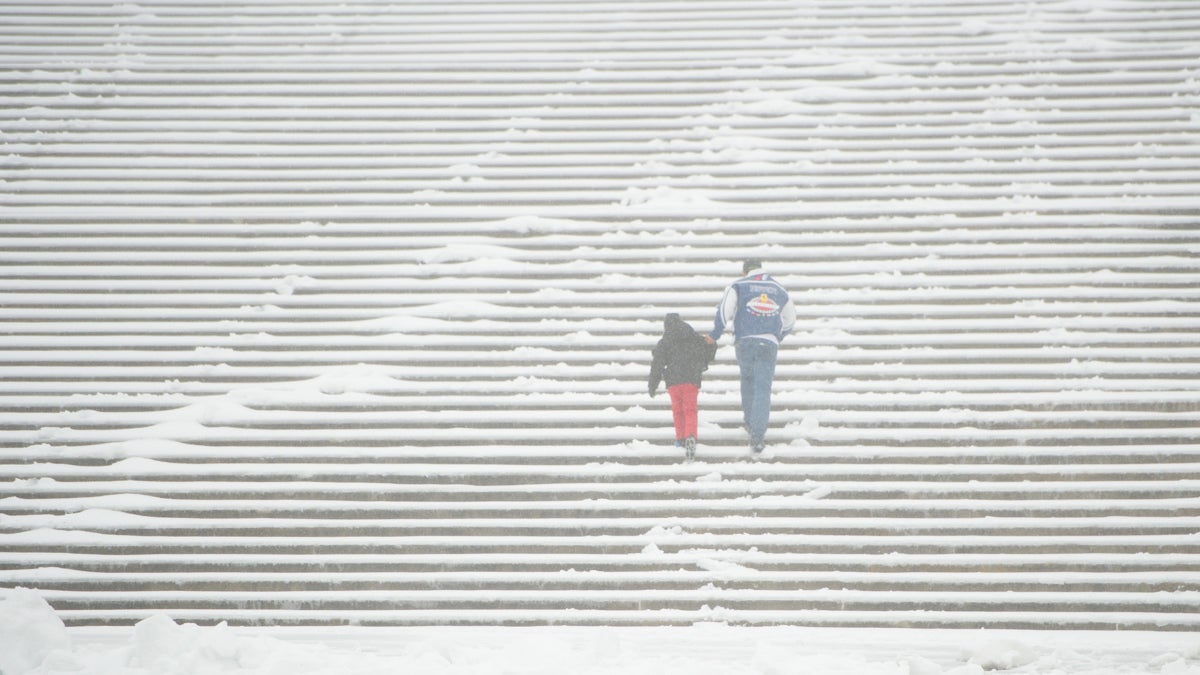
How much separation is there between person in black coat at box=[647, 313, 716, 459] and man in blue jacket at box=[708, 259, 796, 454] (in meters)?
0.18

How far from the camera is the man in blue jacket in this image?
6.00 m

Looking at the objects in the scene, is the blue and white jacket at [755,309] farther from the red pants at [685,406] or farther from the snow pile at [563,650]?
the snow pile at [563,650]

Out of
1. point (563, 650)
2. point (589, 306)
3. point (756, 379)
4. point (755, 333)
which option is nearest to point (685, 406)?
point (756, 379)

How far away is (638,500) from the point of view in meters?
5.94

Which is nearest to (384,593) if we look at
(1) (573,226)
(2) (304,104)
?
(1) (573,226)

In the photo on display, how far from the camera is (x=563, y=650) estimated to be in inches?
185

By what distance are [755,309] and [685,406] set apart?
812 mm

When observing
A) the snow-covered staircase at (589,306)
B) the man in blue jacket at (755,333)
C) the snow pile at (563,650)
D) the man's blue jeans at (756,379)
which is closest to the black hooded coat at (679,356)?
the man in blue jacket at (755,333)

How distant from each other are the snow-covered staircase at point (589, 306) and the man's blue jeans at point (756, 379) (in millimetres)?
266

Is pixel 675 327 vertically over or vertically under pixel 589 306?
under

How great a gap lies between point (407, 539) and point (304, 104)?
17.0 ft

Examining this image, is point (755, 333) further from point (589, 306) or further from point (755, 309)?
point (589, 306)

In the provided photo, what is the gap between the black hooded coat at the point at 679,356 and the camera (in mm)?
5934

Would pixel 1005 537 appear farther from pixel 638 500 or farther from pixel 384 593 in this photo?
pixel 384 593
